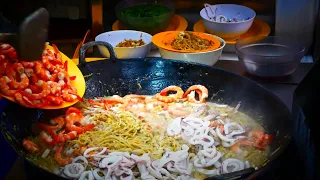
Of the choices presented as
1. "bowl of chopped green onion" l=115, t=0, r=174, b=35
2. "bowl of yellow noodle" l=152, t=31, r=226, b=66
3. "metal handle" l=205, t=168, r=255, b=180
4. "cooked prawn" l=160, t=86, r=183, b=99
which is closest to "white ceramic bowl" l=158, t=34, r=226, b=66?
"bowl of yellow noodle" l=152, t=31, r=226, b=66

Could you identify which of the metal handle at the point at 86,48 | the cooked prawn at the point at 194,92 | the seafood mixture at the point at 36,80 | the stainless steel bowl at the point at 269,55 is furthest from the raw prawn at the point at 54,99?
the stainless steel bowl at the point at 269,55

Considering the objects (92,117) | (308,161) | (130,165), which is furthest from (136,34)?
(308,161)

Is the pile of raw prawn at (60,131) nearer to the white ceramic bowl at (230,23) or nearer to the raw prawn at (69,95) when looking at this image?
the raw prawn at (69,95)

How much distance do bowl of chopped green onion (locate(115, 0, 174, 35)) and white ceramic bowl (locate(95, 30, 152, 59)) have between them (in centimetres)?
18

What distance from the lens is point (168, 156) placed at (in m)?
1.83

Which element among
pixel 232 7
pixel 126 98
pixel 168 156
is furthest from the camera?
pixel 232 7

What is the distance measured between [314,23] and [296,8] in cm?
16

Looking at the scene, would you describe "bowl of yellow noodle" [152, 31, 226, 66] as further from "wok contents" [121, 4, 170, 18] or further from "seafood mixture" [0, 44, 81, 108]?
"seafood mixture" [0, 44, 81, 108]

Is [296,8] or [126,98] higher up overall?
[296,8]

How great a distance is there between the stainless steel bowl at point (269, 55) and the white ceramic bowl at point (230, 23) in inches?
6.2

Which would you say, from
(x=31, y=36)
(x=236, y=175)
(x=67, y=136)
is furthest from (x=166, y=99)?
(x=31, y=36)

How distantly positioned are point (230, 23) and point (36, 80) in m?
1.37

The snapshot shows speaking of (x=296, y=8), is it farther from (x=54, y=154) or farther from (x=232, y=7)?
(x=54, y=154)

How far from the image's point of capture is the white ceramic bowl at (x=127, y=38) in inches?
101
